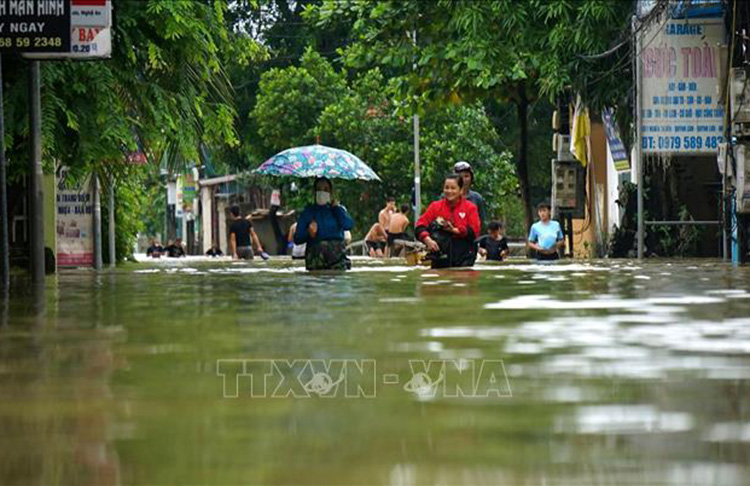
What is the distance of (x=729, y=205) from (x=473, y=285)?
9611 mm

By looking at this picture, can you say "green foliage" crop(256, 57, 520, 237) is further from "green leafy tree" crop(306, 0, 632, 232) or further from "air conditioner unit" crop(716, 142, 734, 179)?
"air conditioner unit" crop(716, 142, 734, 179)

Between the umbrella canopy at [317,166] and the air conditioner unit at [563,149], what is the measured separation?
679cm

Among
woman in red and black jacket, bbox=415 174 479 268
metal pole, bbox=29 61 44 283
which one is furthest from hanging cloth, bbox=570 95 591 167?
metal pole, bbox=29 61 44 283

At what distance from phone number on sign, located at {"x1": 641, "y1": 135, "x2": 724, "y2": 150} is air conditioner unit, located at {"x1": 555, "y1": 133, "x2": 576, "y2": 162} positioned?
33.5 feet

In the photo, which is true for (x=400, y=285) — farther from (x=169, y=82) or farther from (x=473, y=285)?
(x=169, y=82)

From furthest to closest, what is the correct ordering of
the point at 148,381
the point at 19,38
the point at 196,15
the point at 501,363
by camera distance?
the point at 196,15 → the point at 19,38 → the point at 501,363 → the point at 148,381

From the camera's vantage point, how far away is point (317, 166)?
26859 mm

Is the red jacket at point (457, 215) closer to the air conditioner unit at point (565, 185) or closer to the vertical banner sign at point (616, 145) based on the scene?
the vertical banner sign at point (616, 145)

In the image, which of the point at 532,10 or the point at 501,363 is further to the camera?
the point at 532,10

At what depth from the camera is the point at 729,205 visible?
22.0 meters

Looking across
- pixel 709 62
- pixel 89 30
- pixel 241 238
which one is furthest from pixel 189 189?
pixel 89 30

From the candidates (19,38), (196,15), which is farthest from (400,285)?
(196,15)

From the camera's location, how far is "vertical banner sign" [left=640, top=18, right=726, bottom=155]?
22719mm

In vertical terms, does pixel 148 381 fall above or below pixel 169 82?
below
